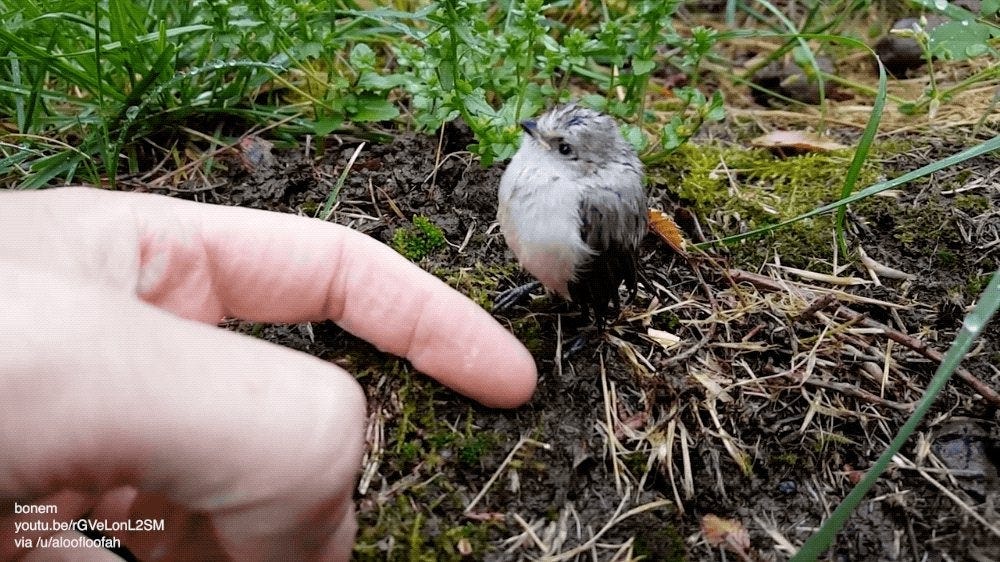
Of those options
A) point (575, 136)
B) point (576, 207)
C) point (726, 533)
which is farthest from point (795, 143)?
point (726, 533)

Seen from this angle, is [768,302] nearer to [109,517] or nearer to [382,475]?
[382,475]

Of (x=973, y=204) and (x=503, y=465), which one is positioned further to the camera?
(x=973, y=204)

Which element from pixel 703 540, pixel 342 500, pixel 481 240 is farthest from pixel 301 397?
pixel 481 240

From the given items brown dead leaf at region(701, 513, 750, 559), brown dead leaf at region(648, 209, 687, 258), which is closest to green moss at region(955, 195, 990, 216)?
brown dead leaf at region(648, 209, 687, 258)

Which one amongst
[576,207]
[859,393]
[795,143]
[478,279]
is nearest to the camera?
[859,393]

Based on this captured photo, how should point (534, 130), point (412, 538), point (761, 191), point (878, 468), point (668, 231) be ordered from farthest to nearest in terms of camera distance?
point (761, 191) < point (668, 231) < point (534, 130) < point (412, 538) < point (878, 468)

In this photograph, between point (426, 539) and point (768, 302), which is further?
point (768, 302)

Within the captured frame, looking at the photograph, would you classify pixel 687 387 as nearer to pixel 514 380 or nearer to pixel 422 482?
pixel 514 380
